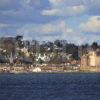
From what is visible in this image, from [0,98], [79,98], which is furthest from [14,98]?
[79,98]

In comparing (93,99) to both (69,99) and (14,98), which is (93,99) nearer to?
(69,99)

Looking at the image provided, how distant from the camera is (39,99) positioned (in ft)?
248

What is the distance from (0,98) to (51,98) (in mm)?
5074

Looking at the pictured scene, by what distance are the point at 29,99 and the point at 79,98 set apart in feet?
17.5

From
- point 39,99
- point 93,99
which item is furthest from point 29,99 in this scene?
point 93,99

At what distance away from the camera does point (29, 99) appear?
75.1 m

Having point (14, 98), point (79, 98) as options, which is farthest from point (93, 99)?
point (14, 98)

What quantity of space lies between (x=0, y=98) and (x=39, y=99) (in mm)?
4351

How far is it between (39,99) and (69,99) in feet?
9.55

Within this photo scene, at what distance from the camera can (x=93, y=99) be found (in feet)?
249

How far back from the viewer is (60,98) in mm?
77188

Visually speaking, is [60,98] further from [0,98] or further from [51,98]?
[0,98]

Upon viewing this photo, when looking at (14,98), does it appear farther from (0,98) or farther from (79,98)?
(79,98)

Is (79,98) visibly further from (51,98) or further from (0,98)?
(0,98)
